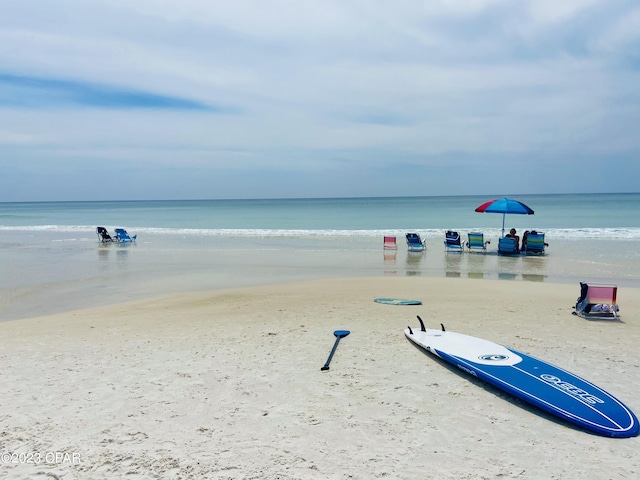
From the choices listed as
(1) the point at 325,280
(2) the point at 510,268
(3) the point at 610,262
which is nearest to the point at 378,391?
(1) the point at 325,280

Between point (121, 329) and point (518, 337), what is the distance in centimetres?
614

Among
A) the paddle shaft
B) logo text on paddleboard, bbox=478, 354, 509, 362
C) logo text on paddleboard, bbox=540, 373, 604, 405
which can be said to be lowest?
the paddle shaft

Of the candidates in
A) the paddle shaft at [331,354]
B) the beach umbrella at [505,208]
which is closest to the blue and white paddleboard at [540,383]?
the paddle shaft at [331,354]

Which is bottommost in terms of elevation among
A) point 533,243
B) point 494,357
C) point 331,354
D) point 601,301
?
point 331,354

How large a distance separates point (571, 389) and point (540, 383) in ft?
0.92

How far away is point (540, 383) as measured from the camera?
15.4 ft

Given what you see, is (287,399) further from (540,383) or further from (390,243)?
(390,243)

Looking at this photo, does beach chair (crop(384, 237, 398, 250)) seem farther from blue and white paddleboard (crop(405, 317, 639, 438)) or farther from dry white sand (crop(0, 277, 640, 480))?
blue and white paddleboard (crop(405, 317, 639, 438))

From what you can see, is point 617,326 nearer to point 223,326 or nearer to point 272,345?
point 272,345

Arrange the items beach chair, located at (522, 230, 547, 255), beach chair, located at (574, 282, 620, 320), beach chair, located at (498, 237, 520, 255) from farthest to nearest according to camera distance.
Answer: beach chair, located at (522, 230, 547, 255) < beach chair, located at (498, 237, 520, 255) < beach chair, located at (574, 282, 620, 320)

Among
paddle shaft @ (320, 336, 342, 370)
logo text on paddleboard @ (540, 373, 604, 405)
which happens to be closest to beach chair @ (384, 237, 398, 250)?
paddle shaft @ (320, 336, 342, 370)

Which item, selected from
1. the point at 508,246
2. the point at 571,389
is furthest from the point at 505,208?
the point at 571,389

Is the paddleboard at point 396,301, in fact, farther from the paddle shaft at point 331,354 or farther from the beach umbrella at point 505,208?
the beach umbrella at point 505,208

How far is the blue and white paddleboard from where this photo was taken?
401cm
